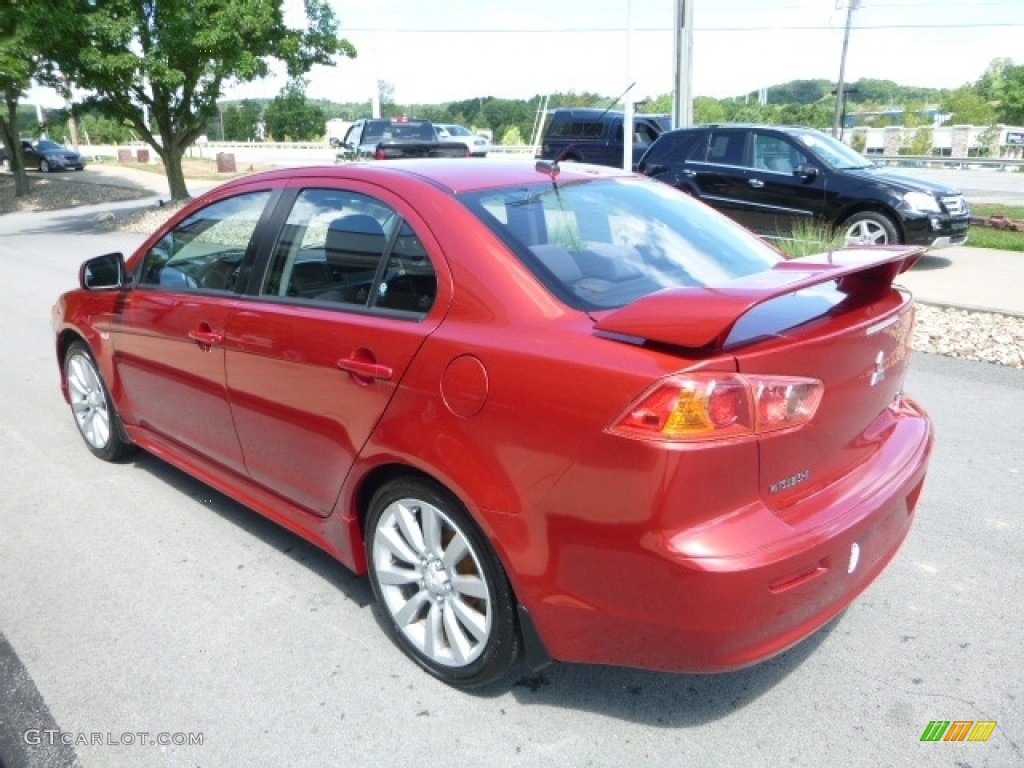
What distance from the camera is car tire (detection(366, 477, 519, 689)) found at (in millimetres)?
2549

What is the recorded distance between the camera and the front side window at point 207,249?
3562mm

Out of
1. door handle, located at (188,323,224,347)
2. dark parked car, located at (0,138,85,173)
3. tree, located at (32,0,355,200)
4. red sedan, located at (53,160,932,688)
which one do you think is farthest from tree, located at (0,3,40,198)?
dark parked car, located at (0,138,85,173)

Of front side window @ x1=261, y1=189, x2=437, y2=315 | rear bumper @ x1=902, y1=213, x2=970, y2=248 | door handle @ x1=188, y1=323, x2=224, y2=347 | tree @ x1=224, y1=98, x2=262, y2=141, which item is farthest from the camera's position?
tree @ x1=224, y1=98, x2=262, y2=141

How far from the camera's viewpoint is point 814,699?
2.65m

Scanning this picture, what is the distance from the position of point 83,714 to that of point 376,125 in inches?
881

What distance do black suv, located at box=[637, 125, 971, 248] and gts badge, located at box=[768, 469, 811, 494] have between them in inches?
330

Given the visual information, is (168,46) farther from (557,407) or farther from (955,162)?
(955,162)

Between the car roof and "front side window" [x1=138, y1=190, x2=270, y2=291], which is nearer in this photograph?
the car roof

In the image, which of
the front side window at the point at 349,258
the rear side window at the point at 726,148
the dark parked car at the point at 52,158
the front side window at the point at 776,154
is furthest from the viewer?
the dark parked car at the point at 52,158

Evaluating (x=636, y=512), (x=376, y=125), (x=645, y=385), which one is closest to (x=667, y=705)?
(x=636, y=512)

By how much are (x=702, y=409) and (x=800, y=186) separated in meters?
9.90

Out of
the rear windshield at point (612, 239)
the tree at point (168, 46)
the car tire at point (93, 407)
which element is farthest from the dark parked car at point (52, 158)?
the rear windshield at point (612, 239)

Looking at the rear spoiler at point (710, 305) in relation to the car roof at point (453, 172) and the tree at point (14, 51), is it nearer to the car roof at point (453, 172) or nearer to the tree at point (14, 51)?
the car roof at point (453, 172)

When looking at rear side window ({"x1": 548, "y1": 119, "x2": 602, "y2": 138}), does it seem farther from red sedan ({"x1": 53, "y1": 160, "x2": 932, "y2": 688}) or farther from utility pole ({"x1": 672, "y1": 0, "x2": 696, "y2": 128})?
red sedan ({"x1": 53, "y1": 160, "x2": 932, "y2": 688})
